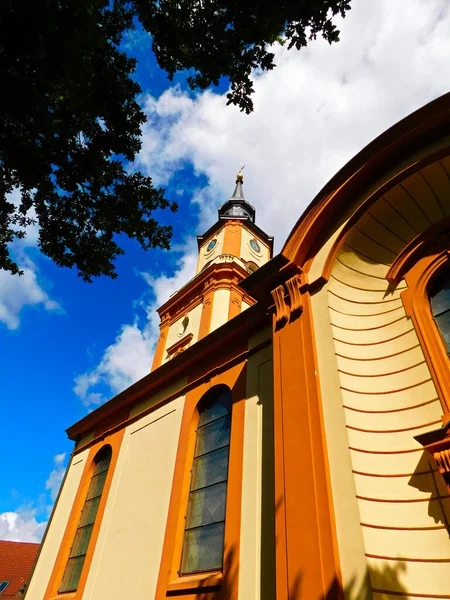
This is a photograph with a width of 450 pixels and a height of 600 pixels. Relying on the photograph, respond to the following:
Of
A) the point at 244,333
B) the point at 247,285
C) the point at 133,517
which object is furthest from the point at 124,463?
the point at 247,285

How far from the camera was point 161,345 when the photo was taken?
19.8 metres

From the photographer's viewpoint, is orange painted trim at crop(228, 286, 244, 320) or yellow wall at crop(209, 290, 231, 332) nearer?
yellow wall at crop(209, 290, 231, 332)

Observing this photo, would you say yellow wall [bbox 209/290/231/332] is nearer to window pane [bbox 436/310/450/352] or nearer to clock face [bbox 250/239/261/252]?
clock face [bbox 250/239/261/252]

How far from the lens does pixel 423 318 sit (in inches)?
210

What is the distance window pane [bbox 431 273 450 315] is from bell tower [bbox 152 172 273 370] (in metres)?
11.8

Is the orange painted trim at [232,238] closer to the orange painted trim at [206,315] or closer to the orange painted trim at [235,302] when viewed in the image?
the orange painted trim at [235,302]

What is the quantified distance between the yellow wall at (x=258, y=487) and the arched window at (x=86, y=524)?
5.43 m

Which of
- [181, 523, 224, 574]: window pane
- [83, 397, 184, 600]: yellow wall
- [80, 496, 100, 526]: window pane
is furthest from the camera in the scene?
[80, 496, 100, 526]: window pane

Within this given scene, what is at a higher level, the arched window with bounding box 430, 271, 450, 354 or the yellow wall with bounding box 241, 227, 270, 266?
the yellow wall with bounding box 241, 227, 270, 266

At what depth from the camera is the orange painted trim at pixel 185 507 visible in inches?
206

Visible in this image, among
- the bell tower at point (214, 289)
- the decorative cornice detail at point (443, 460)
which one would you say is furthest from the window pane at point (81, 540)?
the bell tower at point (214, 289)

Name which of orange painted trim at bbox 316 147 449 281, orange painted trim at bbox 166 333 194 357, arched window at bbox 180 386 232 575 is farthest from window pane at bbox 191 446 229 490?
orange painted trim at bbox 166 333 194 357

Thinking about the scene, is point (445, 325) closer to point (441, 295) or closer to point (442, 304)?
point (442, 304)

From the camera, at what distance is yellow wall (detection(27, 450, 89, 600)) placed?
9648 mm
